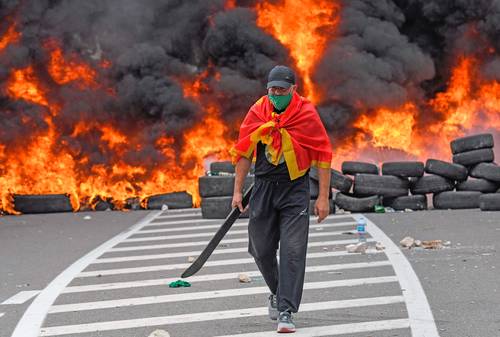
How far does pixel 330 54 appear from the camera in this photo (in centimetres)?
2433

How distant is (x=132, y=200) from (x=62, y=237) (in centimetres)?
Answer: 670

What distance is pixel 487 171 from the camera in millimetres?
18969

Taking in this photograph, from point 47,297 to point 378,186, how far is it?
1112 cm

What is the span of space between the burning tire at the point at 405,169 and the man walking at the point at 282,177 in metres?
12.3

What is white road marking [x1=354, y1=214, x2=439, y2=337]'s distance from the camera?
23.3ft

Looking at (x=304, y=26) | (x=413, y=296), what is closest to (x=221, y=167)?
(x=304, y=26)

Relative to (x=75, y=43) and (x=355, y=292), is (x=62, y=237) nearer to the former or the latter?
(x=355, y=292)

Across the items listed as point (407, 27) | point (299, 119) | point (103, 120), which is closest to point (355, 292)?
point (299, 119)

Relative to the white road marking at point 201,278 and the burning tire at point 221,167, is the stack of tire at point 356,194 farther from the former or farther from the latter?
the white road marking at point 201,278

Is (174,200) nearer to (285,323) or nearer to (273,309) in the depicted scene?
(273,309)

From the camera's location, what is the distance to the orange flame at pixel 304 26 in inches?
972

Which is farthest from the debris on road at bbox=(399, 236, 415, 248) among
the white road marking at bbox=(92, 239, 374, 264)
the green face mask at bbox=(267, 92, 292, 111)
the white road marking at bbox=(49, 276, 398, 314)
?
the green face mask at bbox=(267, 92, 292, 111)

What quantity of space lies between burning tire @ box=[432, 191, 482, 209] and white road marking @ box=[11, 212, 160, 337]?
24.6 ft

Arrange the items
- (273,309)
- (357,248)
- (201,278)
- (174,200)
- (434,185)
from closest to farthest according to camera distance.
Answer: (273,309) < (201,278) < (357,248) < (434,185) < (174,200)
